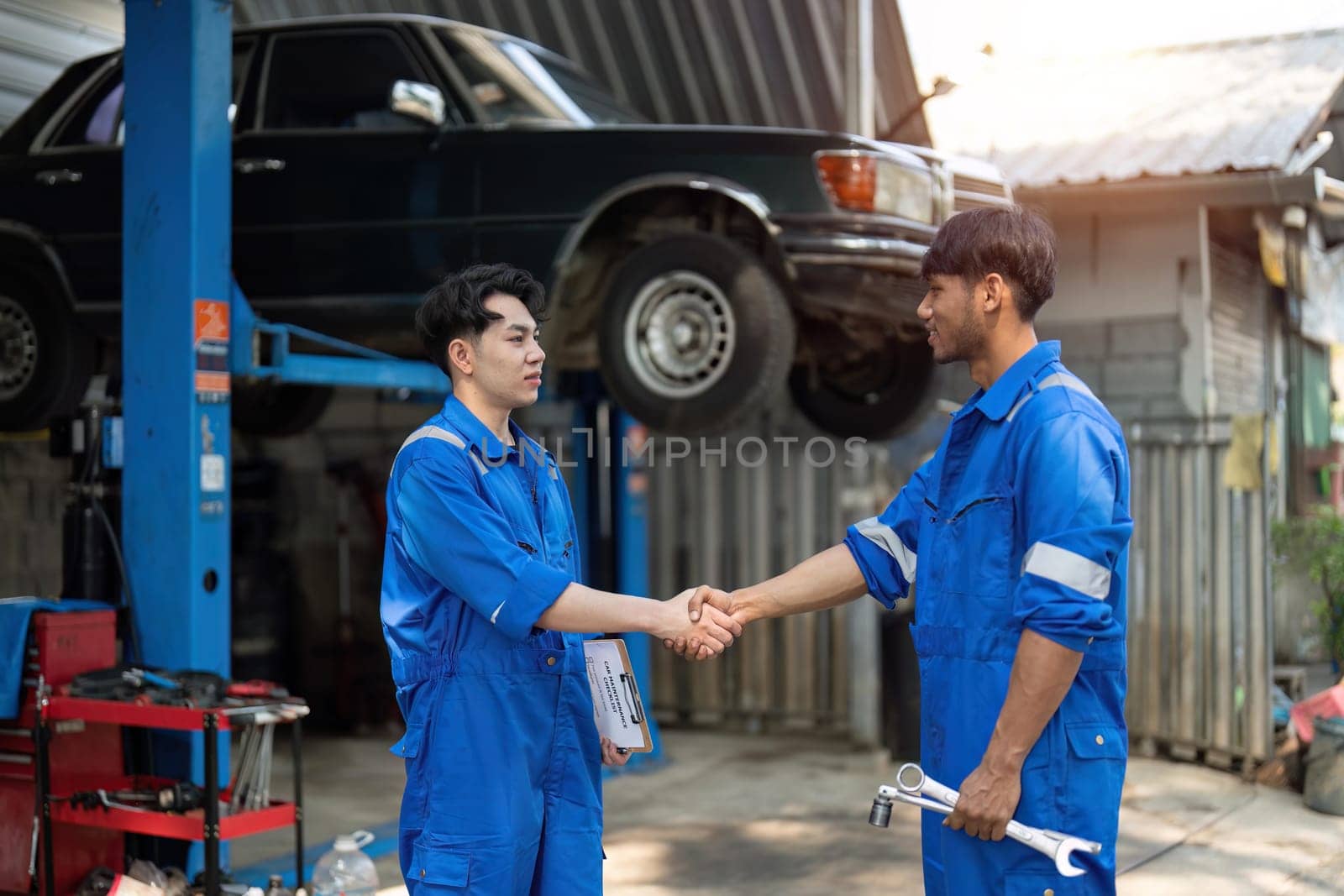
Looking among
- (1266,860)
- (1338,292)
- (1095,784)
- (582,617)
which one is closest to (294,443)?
(1266,860)

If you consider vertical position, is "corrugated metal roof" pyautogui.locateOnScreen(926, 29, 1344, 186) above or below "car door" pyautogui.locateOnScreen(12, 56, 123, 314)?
above

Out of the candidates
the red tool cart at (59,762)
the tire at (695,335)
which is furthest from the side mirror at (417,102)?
the red tool cart at (59,762)

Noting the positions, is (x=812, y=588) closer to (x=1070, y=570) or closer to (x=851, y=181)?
(x=1070, y=570)

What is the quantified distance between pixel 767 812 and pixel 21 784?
126 inches

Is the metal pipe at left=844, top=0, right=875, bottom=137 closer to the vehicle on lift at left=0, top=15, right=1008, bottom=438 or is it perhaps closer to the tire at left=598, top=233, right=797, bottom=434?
the vehicle on lift at left=0, top=15, right=1008, bottom=438

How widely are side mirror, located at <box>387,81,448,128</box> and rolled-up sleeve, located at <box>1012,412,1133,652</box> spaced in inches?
147

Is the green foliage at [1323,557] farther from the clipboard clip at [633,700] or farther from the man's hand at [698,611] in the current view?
the clipboard clip at [633,700]

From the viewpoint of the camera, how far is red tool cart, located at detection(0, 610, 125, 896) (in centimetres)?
429

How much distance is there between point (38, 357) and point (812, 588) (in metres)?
4.41

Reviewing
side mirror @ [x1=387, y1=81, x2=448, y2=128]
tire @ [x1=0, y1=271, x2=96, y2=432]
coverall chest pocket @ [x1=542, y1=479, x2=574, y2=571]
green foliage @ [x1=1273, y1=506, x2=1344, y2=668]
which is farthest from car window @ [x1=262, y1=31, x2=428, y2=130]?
green foliage @ [x1=1273, y1=506, x2=1344, y2=668]

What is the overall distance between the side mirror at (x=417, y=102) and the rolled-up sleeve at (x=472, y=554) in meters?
3.07

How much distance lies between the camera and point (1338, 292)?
11.7 meters

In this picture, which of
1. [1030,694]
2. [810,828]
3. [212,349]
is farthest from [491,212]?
[1030,694]

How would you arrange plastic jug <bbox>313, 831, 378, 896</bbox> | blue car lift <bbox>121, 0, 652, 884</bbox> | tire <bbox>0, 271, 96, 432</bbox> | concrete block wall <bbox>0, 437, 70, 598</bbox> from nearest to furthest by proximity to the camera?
plastic jug <bbox>313, 831, 378, 896</bbox>, blue car lift <bbox>121, 0, 652, 884</bbox>, tire <bbox>0, 271, 96, 432</bbox>, concrete block wall <bbox>0, 437, 70, 598</bbox>
